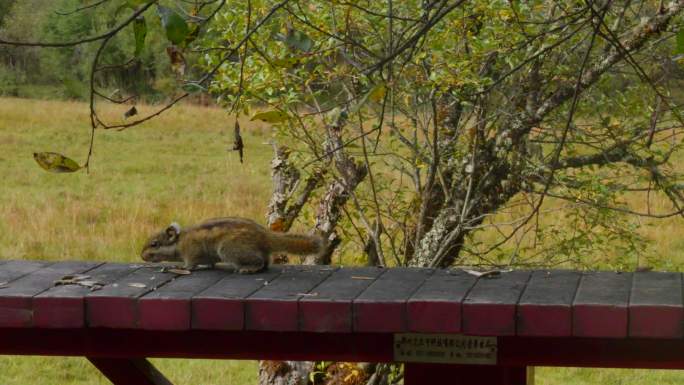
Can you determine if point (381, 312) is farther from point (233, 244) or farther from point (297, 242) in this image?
point (297, 242)

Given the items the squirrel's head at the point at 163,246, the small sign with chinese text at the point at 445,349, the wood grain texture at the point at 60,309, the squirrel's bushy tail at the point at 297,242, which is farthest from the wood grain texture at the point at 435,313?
the squirrel's head at the point at 163,246

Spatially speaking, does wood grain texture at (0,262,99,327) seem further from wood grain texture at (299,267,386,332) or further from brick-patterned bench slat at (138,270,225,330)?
wood grain texture at (299,267,386,332)

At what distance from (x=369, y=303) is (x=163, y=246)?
6.64 ft

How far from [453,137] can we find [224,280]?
385 centimetres

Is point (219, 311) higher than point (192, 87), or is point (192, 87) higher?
point (192, 87)

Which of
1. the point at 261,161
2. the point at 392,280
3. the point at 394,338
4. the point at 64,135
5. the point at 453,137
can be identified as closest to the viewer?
the point at 394,338

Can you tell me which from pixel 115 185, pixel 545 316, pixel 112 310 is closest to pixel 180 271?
pixel 112 310

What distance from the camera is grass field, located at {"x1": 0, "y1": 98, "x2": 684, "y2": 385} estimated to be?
30.1ft

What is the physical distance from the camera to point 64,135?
25.7m

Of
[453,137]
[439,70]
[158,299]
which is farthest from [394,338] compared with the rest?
[453,137]

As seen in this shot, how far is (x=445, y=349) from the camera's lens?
10.9ft

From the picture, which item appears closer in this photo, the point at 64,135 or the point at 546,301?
the point at 546,301

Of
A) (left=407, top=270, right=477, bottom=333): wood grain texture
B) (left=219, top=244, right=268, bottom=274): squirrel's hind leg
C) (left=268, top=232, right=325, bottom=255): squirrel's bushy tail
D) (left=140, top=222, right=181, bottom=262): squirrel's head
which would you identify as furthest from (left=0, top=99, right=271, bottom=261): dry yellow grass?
(left=407, top=270, right=477, bottom=333): wood grain texture

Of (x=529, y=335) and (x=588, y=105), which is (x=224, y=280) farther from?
(x=588, y=105)
